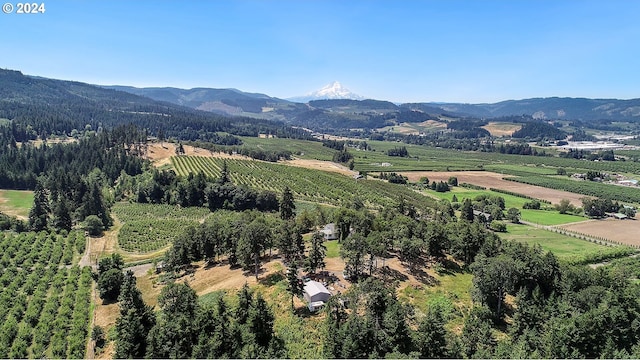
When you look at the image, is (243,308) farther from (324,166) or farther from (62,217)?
(324,166)

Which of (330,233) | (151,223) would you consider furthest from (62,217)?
(330,233)

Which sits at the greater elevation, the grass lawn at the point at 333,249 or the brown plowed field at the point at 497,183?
the grass lawn at the point at 333,249

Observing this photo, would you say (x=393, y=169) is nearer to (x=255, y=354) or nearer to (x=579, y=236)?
→ (x=579, y=236)

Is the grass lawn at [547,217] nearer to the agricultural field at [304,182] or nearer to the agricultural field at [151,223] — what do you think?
the agricultural field at [304,182]

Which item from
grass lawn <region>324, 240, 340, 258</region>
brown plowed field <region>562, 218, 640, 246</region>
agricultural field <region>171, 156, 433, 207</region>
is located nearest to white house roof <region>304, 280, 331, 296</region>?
grass lawn <region>324, 240, 340, 258</region>

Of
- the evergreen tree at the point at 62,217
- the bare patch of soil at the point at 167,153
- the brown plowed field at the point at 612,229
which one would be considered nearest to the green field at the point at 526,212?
the brown plowed field at the point at 612,229

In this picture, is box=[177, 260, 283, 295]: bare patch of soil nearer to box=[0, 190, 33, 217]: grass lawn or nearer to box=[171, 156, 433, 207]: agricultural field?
box=[171, 156, 433, 207]: agricultural field
